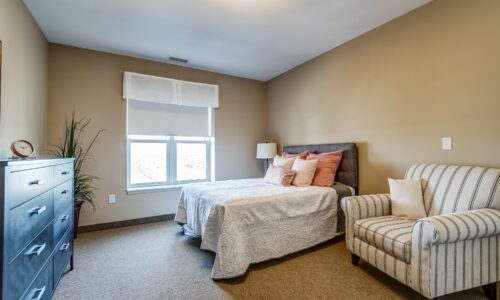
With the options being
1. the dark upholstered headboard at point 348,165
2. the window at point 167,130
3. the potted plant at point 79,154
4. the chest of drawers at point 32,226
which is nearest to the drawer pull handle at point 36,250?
the chest of drawers at point 32,226

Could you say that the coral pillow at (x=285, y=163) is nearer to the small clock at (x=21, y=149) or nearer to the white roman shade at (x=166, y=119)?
the white roman shade at (x=166, y=119)

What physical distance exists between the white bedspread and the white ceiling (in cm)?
193

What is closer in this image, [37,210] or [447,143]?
[37,210]

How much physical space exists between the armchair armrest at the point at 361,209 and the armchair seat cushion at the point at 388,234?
0.19 ft

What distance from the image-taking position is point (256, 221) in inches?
87.9

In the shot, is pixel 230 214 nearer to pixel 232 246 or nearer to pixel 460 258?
pixel 232 246

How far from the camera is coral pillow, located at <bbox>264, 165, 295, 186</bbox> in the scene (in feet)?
9.95

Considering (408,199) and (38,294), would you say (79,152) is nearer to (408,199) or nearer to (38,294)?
(38,294)

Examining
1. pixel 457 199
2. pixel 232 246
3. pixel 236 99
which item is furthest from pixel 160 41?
pixel 457 199

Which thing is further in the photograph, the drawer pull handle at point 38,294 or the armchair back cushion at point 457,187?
the armchair back cushion at point 457,187

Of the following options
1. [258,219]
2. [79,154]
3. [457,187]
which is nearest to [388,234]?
[457,187]

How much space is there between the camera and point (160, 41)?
10.1ft

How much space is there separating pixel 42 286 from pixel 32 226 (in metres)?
0.45

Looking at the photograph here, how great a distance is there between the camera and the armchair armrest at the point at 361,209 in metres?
2.19
